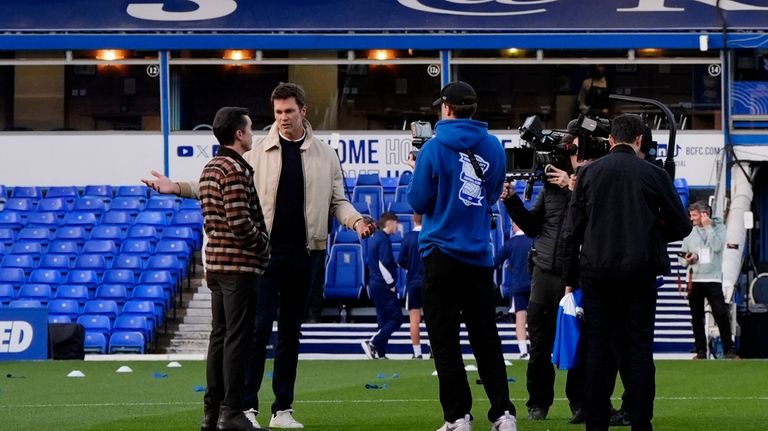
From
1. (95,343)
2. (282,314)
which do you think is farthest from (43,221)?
(282,314)

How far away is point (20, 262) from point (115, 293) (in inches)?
79.6

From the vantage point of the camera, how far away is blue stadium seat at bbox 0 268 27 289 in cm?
2355

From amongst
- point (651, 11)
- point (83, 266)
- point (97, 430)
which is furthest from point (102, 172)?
point (97, 430)

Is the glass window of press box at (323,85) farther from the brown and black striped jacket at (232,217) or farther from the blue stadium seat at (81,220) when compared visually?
the brown and black striped jacket at (232,217)

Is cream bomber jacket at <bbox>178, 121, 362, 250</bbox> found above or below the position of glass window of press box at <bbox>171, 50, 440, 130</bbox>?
below

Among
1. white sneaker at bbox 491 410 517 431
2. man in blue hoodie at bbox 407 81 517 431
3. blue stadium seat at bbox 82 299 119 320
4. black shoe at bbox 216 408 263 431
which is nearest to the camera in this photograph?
white sneaker at bbox 491 410 517 431

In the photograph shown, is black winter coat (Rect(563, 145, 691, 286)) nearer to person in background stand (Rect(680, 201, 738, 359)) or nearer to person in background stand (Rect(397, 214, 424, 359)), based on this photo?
person in background stand (Rect(397, 214, 424, 359))

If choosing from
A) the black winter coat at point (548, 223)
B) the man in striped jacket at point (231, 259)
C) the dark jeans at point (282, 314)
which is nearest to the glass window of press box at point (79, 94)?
the black winter coat at point (548, 223)

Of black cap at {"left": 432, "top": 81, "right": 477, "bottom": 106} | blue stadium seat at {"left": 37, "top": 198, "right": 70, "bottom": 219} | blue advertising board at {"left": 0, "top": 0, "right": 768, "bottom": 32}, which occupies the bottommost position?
blue stadium seat at {"left": 37, "top": 198, "right": 70, "bottom": 219}

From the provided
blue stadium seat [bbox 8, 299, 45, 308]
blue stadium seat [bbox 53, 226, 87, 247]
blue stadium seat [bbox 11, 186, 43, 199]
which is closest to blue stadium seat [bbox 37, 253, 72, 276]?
blue stadium seat [bbox 53, 226, 87, 247]

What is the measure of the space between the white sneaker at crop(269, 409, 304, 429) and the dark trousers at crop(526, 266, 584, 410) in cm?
166

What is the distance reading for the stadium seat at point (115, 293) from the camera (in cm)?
2286

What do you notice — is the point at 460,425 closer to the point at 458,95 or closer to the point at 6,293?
the point at 458,95

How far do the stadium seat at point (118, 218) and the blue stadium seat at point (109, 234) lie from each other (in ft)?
0.71
